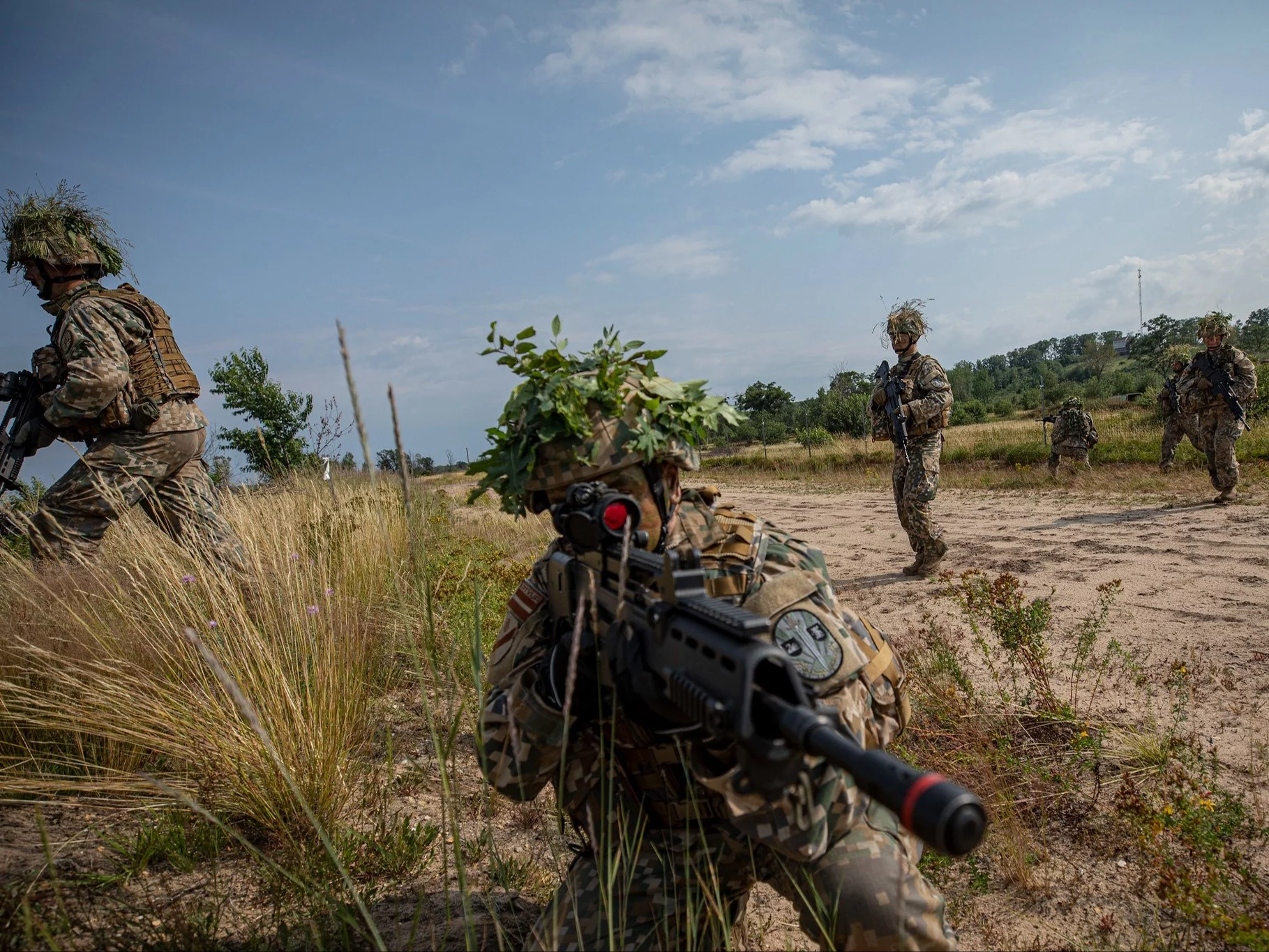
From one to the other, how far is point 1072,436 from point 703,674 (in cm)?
1530

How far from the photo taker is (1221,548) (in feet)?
21.9

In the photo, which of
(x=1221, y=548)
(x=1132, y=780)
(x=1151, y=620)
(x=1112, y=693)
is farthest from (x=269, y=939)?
(x=1221, y=548)

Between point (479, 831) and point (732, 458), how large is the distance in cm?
2262

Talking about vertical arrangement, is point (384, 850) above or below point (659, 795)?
below

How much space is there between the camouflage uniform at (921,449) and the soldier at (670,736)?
4.79 m

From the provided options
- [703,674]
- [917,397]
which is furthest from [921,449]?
[703,674]

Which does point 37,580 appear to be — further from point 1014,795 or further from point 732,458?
point 732,458

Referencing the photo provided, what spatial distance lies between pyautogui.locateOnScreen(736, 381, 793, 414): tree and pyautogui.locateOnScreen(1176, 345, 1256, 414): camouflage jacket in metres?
29.7

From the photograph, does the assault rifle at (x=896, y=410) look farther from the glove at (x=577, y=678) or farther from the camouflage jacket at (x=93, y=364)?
the camouflage jacket at (x=93, y=364)

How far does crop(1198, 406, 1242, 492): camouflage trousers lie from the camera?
360 inches

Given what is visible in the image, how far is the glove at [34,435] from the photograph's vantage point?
5203 millimetres

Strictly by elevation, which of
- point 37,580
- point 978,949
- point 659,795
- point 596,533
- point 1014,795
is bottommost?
point 978,949

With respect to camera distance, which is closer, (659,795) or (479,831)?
(659,795)

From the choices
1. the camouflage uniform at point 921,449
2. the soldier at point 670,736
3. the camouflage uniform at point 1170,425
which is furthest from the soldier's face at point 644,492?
the camouflage uniform at point 1170,425
